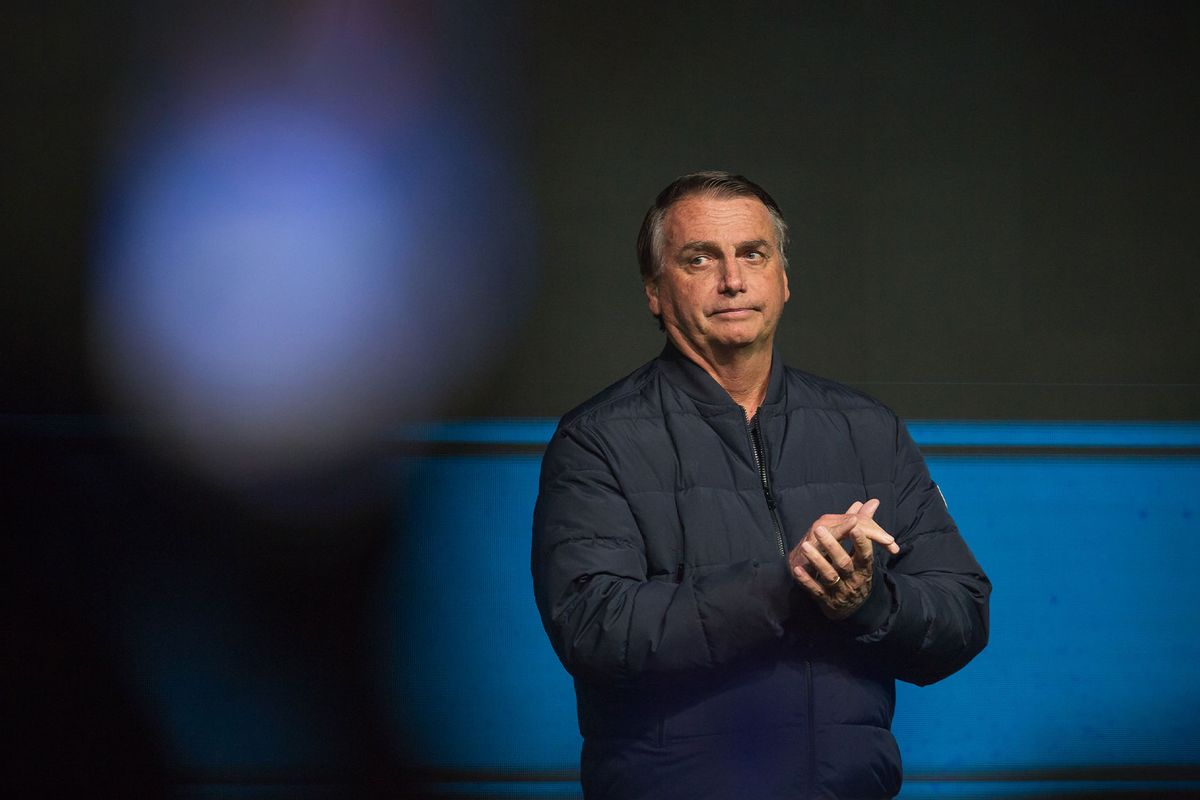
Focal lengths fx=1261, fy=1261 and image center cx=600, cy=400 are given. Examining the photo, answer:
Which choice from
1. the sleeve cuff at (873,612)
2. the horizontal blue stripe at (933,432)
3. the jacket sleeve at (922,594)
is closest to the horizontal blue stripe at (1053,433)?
the horizontal blue stripe at (933,432)

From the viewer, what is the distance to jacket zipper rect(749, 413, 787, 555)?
177cm

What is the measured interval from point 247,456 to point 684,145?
121cm

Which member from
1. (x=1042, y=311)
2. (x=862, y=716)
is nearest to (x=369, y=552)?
(x=862, y=716)

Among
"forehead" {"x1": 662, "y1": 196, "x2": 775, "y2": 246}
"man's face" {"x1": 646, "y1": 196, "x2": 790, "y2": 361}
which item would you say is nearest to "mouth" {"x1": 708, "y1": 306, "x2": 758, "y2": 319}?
"man's face" {"x1": 646, "y1": 196, "x2": 790, "y2": 361}

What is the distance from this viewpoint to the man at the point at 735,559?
5.32 ft

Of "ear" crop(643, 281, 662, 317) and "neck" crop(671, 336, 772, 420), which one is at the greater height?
"ear" crop(643, 281, 662, 317)

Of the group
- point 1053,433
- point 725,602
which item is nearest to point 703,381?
point 725,602

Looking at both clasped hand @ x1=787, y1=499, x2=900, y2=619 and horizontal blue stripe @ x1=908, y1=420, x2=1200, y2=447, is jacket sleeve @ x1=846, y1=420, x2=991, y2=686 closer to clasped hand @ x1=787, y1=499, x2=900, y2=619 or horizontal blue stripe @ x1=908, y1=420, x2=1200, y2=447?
clasped hand @ x1=787, y1=499, x2=900, y2=619

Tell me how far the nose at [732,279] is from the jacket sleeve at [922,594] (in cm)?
33

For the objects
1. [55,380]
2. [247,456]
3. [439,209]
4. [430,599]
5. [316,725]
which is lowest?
[316,725]

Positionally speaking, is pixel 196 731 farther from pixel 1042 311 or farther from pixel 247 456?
pixel 1042 311

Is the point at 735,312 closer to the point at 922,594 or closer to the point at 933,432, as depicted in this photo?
the point at 922,594

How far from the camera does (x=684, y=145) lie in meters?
2.85

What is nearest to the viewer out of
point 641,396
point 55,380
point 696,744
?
point 696,744
